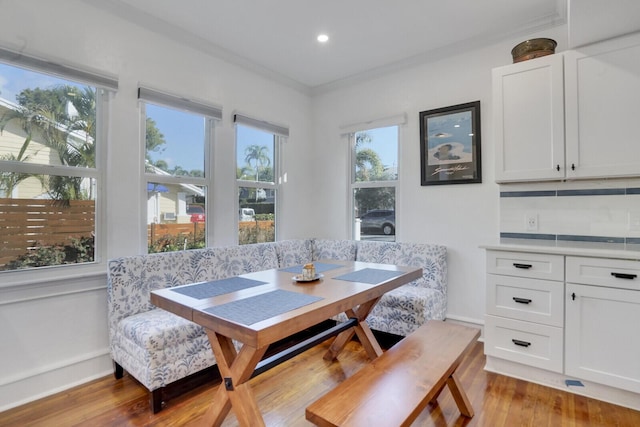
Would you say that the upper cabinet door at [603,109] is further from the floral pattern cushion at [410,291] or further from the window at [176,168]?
the window at [176,168]

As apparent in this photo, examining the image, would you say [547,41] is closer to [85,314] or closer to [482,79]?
→ [482,79]

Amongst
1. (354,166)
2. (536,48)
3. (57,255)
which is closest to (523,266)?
(536,48)

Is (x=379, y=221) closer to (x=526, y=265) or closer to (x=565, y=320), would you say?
(x=526, y=265)

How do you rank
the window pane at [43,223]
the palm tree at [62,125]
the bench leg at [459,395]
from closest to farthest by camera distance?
the bench leg at [459,395], the window pane at [43,223], the palm tree at [62,125]

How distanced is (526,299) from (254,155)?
2.91 metres

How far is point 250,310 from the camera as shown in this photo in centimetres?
152

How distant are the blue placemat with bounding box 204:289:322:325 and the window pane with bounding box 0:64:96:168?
1.79 meters

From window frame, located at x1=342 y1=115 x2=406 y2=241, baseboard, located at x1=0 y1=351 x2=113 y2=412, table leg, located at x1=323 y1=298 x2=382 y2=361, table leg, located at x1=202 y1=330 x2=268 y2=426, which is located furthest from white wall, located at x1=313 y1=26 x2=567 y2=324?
baseboard, located at x1=0 y1=351 x2=113 y2=412

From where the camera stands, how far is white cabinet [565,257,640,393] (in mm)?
2033

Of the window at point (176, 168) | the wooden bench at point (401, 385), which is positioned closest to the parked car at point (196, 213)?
the window at point (176, 168)

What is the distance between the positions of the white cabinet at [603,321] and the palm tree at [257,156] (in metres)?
2.98

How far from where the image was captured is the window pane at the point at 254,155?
3.59 metres

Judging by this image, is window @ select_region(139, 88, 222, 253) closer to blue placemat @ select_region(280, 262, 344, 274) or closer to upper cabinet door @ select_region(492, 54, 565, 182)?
blue placemat @ select_region(280, 262, 344, 274)

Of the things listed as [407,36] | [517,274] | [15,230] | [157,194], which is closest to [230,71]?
[157,194]
